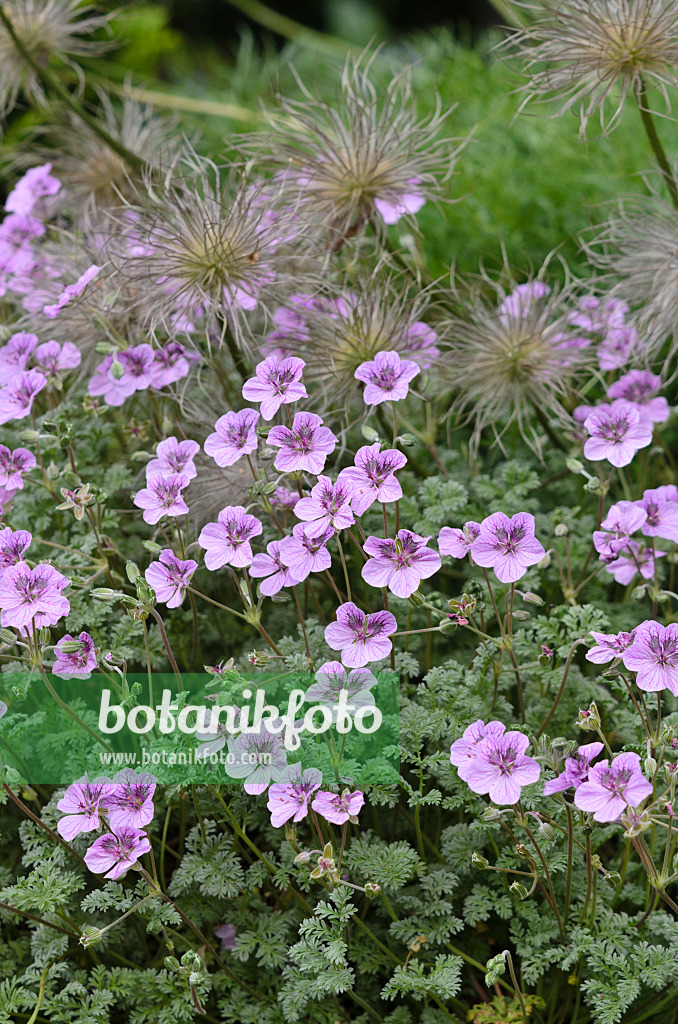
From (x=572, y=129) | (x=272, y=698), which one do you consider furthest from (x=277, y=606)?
(x=572, y=129)

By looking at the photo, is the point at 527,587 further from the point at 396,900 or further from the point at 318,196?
the point at 318,196

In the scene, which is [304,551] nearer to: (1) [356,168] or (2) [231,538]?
(2) [231,538]

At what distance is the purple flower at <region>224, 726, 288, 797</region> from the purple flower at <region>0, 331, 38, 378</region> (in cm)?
68

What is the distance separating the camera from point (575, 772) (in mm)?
1044

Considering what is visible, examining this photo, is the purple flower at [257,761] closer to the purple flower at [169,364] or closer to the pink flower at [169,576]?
the pink flower at [169,576]

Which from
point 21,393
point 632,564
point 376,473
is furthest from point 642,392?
point 21,393

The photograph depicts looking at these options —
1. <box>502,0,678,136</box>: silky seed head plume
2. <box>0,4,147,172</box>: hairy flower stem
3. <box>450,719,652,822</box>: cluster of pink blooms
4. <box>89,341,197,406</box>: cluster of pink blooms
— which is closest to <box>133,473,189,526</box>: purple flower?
<box>89,341,197,406</box>: cluster of pink blooms

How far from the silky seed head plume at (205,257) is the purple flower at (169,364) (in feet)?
0.11

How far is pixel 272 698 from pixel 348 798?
0.98ft

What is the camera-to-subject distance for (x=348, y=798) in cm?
106

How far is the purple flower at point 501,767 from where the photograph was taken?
1019 millimetres

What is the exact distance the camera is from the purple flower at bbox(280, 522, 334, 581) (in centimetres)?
113

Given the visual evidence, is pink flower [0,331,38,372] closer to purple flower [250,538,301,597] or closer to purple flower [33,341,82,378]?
purple flower [33,341,82,378]

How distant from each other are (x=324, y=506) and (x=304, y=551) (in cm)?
6
